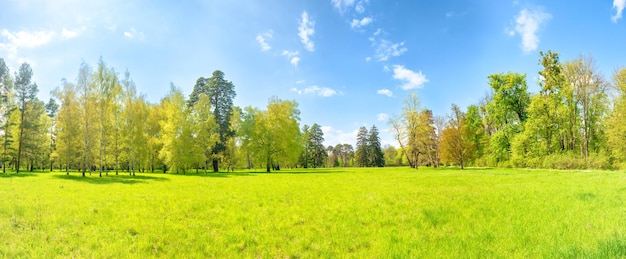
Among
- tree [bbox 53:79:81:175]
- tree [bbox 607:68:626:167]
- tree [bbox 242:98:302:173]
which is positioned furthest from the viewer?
tree [bbox 242:98:302:173]

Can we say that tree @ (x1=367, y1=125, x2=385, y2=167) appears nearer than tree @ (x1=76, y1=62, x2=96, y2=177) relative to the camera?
No

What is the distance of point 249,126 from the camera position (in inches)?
2105

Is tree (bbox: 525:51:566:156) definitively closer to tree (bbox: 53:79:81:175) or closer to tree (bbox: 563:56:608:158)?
tree (bbox: 563:56:608:158)

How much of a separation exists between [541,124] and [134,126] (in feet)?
207

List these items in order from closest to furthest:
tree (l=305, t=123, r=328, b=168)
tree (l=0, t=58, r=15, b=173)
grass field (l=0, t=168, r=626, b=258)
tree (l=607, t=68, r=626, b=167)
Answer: grass field (l=0, t=168, r=626, b=258)
tree (l=607, t=68, r=626, b=167)
tree (l=0, t=58, r=15, b=173)
tree (l=305, t=123, r=328, b=168)

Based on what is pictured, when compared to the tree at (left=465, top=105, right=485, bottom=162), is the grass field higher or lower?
lower

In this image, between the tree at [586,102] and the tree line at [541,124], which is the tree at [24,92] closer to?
the tree line at [541,124]

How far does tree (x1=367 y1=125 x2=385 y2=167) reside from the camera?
10900 cm

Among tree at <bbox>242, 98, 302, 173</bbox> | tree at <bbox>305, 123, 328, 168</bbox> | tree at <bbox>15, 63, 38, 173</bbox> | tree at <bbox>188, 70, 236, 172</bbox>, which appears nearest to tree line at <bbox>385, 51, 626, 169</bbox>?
tree at <bbox>242, 98, 302, 173</bbox>

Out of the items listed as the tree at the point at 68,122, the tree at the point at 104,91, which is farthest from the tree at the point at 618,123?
the tree at the point at 68,122

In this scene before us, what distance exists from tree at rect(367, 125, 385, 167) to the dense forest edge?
1875 inches

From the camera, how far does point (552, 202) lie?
10.7m

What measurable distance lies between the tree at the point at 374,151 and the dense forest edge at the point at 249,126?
47.6 metres

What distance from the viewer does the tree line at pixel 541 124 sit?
1505 inches
